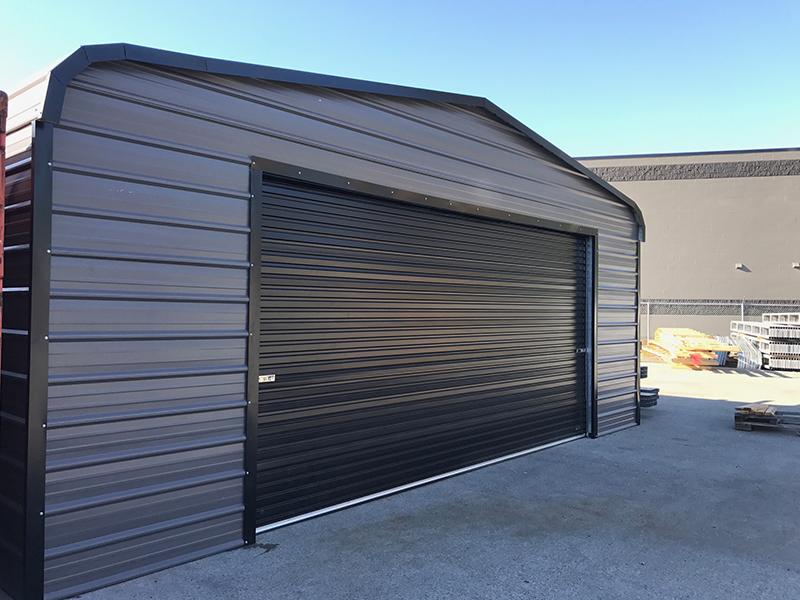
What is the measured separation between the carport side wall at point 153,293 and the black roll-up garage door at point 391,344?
36 centimetres

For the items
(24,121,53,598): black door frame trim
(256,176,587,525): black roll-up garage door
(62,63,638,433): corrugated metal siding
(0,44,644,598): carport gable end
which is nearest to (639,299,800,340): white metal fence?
(62,63,638,433): corrugated metal siding

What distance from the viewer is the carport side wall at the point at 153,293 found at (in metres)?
3.33

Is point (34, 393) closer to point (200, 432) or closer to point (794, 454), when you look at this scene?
point (200, 432)

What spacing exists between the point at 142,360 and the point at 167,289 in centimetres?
47

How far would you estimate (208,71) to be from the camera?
3.85 meters

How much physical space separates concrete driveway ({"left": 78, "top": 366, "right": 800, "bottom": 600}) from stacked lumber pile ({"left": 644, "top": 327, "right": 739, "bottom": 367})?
10681 mm

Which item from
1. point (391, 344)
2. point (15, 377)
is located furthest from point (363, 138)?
point (15, 377)

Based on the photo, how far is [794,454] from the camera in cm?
684

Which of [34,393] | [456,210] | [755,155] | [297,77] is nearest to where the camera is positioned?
[34,393]

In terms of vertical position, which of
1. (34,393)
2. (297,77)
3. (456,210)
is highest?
(297,77)

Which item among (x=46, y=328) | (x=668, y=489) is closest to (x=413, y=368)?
(x=668, y=489)

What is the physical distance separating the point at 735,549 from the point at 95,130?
4999 millimetres

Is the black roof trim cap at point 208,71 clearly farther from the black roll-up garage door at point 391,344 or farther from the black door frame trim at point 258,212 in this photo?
the black roll-up garage door at point 391,344

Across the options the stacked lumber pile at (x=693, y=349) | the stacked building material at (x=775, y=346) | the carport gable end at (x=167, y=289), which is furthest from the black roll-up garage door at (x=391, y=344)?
the stacked building material at (x=775, y=346)
